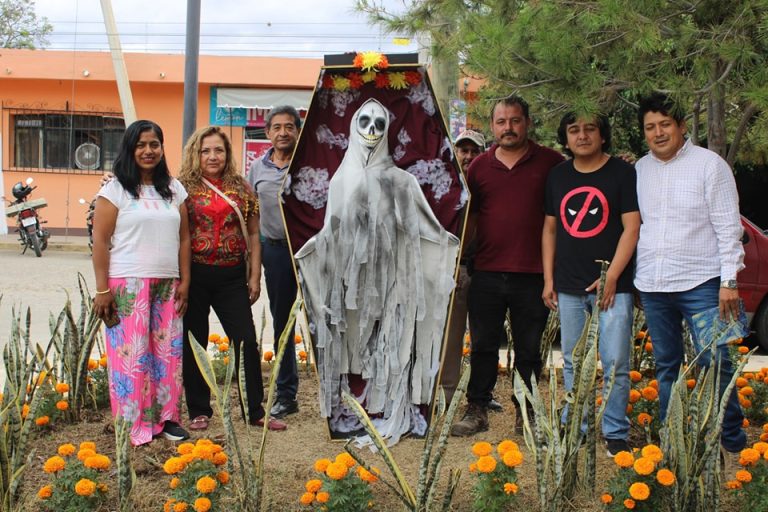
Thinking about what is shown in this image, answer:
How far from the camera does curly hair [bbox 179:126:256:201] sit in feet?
14.0

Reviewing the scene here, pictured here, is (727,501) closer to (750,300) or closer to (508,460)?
(508,460)

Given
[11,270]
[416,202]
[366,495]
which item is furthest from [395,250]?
[11,270]

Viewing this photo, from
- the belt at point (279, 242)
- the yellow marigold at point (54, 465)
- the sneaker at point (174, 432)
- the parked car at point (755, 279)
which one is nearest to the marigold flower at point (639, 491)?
the yellow marigold at point (54, 465)

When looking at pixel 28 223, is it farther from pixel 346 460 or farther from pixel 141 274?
pixel 346 460

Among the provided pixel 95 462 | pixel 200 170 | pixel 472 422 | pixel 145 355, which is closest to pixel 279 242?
pixel 200 170

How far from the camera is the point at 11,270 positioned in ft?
40.1

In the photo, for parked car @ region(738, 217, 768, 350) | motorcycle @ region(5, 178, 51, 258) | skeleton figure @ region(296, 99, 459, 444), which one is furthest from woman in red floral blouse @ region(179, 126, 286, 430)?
motorcycle @ region(5, 178, 51, 258)

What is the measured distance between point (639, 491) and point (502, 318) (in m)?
1.60

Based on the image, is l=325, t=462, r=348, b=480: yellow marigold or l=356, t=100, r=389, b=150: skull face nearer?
l=325, t=462, r=348, b=480: yellow marigold

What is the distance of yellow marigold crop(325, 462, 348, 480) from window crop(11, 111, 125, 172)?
15.4 metres

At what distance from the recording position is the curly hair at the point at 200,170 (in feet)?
14.0

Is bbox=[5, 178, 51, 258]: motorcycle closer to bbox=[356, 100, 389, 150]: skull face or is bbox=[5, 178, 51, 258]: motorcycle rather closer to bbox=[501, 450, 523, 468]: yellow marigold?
bbox=[356, 100, 389, 150]: skull face

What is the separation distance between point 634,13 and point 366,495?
202 cm

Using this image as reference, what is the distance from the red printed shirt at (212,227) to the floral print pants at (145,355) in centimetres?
24
